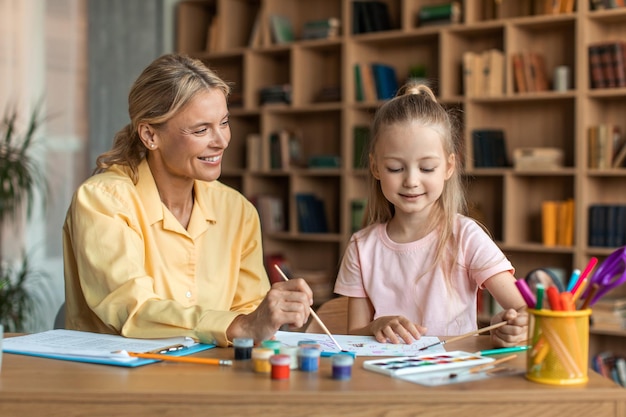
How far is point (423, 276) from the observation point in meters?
1.91

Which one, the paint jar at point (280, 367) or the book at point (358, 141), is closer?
the paint jar at point (280, 367)

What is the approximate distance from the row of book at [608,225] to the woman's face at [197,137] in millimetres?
2776

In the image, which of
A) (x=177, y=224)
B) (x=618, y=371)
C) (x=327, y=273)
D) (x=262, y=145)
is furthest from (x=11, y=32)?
(x=618, y=371)

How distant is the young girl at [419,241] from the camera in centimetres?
180

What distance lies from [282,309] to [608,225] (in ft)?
10.2

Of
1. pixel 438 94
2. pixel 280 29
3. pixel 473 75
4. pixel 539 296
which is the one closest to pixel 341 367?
pixel 539 296

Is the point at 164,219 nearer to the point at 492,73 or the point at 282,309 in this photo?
the point at 282,309

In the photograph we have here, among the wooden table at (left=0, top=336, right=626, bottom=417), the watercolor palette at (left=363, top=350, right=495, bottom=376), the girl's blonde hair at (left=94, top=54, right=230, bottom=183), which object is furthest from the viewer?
the girl's blonde hair at (left=94, top=54, right=230, bottom=183)

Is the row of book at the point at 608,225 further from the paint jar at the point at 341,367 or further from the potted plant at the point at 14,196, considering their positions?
the paint jar at the point at 341,367

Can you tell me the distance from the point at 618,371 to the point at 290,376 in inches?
134

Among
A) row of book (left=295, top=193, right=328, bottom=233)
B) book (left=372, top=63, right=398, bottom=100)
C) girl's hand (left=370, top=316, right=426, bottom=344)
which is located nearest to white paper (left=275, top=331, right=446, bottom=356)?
girl's hand (left=370, top=316, right=426, bottom=344)

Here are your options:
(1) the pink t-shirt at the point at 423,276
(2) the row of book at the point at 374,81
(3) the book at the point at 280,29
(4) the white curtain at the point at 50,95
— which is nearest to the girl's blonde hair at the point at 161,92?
(1) the pink t-shirt at the point at 423,276

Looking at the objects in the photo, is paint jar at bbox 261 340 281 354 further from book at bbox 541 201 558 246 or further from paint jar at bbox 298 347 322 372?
book at bbox 541 201 558 246

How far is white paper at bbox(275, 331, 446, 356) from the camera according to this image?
4.83ft
